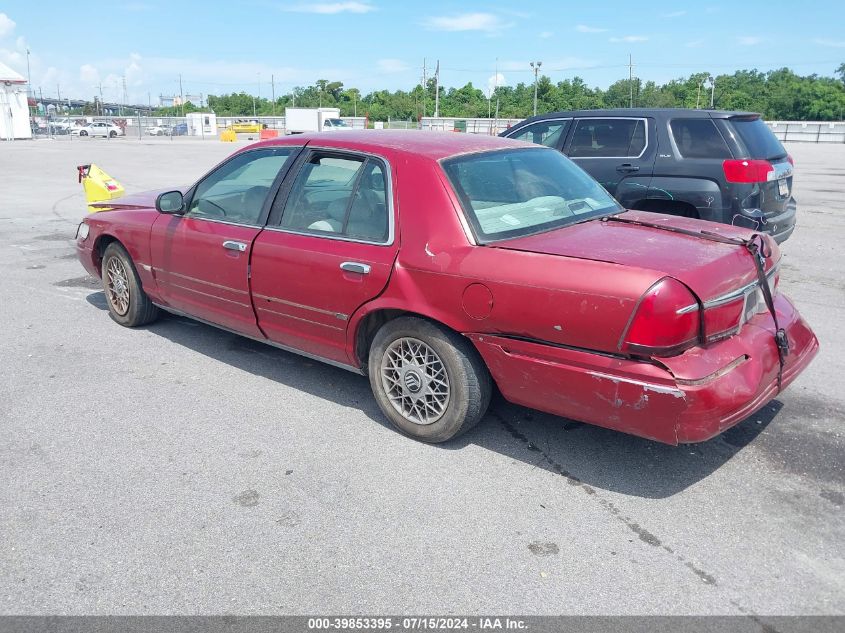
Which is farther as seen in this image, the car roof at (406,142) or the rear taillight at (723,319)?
the car roof at (406,142)

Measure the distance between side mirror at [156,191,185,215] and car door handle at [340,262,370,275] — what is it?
1722 mm

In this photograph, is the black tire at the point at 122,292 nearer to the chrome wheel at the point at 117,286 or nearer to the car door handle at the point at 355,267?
the chrome wheel at the point at 117,286

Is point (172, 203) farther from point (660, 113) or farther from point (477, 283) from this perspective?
point (660, 113)

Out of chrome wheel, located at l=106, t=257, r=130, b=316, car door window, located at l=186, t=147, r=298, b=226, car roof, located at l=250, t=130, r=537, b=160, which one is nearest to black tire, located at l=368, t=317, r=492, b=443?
car roof, located at l=250, t=130, r=537, b=160

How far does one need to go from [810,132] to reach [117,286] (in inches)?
2230

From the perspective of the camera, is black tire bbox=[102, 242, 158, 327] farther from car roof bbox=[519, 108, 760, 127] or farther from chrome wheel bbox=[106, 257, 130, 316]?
car roof bbox=[519, 108, 760, 127]

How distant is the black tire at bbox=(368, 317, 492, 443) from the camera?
3.71 meters

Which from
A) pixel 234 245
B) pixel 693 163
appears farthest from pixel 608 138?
pixel 234 245

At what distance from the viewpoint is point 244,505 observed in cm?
335

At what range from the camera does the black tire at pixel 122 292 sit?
226 inches

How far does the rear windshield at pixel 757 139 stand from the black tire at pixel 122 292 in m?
5.81

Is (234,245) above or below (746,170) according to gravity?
below

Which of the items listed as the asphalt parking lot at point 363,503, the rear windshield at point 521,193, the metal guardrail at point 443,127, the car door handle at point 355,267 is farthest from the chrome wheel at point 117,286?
the metal guardrail at point 443,127

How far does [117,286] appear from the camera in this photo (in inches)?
235
